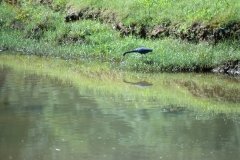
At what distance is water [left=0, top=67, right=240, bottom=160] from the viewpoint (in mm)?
7820

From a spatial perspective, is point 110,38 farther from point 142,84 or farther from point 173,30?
point 142,84

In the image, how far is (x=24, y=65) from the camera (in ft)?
55.6

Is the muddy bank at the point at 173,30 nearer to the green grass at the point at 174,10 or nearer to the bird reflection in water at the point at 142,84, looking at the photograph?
the green grass at the point at 174,10

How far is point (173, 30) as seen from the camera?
60.4 feet

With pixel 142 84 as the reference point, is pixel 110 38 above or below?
above

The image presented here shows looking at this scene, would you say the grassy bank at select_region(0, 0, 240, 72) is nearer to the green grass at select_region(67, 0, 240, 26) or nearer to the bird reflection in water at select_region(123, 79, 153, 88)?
the green grass at select_region(67, 0, 240, 26)

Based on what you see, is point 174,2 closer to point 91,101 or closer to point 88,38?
point 88,38

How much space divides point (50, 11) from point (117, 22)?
4431 millimetres

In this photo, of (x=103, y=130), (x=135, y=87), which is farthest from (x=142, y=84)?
(x=103, y=130)

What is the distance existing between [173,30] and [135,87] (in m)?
5.56

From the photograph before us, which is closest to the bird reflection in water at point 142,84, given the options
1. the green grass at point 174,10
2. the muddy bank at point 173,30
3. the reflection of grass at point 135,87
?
the reflection of grass at point 135,87

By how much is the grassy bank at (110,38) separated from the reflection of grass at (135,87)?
863mm

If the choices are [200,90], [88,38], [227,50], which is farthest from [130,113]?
[88,38]

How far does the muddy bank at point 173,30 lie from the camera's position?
56.2ft
